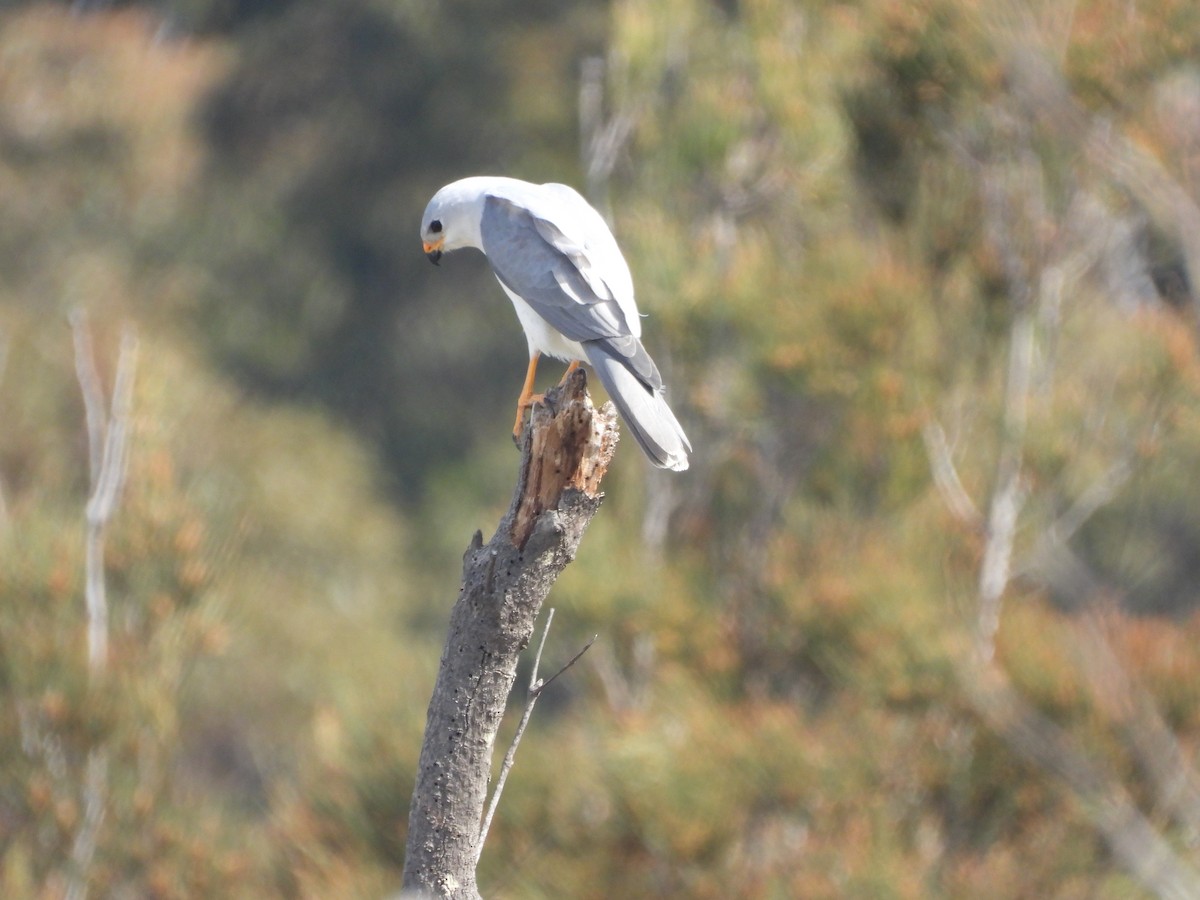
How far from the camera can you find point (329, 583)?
13109 mm

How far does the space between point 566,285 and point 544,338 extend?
5.6 inches

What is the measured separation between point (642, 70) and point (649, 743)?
10.3 feet

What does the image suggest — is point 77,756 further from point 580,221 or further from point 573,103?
point 573,103

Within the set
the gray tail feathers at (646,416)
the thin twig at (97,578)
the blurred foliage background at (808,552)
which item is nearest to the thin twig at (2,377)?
the blurred foliage background at (808,552)

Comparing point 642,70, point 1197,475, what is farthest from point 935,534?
point 1197,475

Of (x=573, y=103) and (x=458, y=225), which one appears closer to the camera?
(x=458, y=225)

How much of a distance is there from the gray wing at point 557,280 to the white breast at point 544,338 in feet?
0.11

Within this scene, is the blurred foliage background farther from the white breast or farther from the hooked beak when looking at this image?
the hooked beak

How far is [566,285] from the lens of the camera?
3912 millimetres

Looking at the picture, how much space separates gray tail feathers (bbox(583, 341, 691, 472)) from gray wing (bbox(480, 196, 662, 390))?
0.09ft

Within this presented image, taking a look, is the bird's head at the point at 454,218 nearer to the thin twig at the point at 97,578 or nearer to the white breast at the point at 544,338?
the white breast at the point at 544,338

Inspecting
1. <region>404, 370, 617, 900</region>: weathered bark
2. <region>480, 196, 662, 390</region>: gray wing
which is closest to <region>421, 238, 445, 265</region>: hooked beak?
<region>480, 196, 662, 390</region>: gray wing

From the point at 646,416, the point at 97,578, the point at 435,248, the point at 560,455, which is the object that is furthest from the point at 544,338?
the point at 97,578

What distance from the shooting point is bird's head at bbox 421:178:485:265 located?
14.6ft
